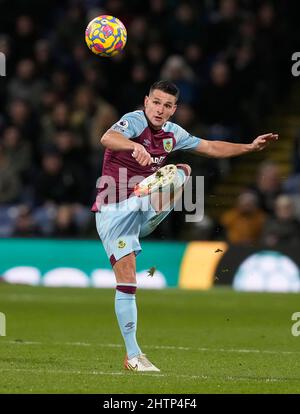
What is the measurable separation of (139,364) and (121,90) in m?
12.1

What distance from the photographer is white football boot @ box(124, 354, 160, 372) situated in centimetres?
909

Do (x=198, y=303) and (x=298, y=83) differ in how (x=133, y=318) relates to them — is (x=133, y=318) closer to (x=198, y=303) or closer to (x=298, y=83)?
(x=198, y=303)

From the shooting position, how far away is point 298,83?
69.4 ft

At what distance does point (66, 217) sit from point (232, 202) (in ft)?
9.82

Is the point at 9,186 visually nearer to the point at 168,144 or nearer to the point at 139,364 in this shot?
the point at 168,144

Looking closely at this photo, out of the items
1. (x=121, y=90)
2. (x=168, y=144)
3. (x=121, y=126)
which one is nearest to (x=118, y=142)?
(x=121, y=126)

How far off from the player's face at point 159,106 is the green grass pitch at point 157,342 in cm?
202

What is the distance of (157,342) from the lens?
1156 cm

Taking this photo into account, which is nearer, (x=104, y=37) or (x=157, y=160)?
(x=157, y=160)

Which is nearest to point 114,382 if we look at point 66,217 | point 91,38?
point 91,38

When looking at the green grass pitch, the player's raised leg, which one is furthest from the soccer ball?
the green grass pitch

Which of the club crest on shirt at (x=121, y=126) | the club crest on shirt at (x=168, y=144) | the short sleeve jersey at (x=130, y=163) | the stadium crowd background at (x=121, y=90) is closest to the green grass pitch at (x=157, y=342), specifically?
the short sleeve jersey at (x=130, y=163)

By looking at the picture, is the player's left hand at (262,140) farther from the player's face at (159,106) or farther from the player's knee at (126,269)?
the player's knee at (126,269)
